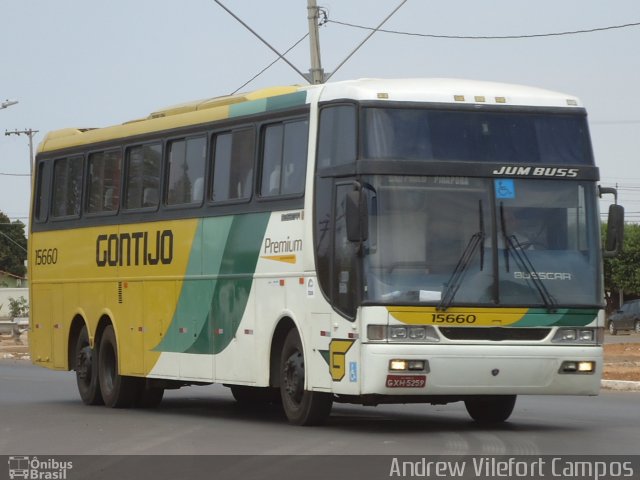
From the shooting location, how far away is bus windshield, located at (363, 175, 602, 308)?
15.6 m

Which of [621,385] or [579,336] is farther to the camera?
[621,385]

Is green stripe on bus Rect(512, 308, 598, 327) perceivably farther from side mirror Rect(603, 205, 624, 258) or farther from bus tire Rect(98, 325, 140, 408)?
bus tire Rect(98, 325, 140, 408)

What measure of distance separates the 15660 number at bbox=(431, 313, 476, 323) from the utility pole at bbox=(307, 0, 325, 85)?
43.7 ft

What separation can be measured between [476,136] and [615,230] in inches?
67.6

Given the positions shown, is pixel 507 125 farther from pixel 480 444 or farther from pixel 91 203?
pixel 91 203

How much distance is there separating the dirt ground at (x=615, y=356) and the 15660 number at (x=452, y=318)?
36.1 ft

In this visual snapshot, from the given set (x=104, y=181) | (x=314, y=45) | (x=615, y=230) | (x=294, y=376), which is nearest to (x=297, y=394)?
(x=294, y=376)

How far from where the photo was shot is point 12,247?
5295 inches

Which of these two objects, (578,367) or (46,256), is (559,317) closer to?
(578,367)

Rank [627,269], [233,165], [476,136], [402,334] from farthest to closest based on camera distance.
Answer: [627,269], [233,165], [476,136], [402,334]

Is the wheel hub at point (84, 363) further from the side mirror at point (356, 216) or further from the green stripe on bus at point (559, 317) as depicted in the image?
the green stripe on bus at point (559, 317)
